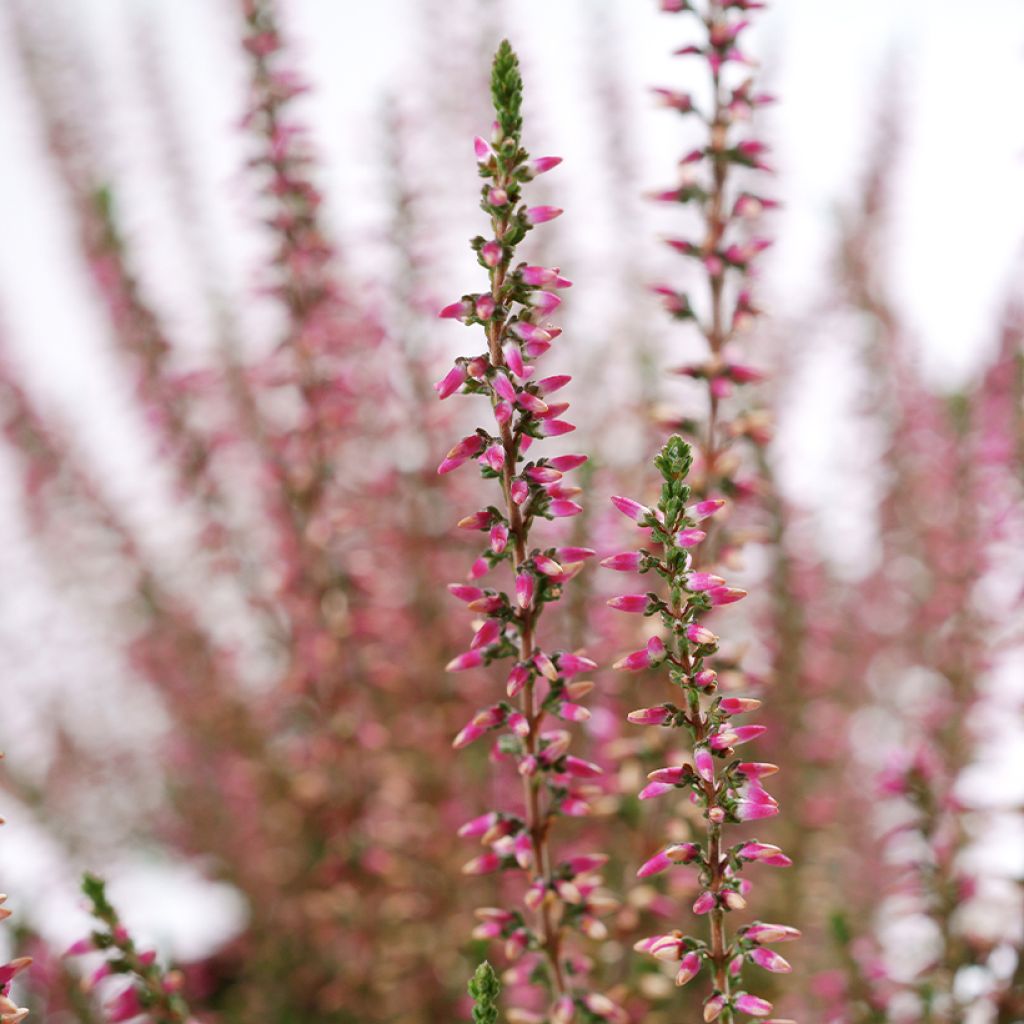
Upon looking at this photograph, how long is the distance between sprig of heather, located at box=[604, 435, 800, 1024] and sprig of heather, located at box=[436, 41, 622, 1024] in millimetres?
50

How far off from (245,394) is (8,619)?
0.73m

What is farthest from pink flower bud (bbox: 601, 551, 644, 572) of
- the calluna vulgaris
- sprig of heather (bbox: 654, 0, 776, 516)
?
sprig of heather (bbox: 654, 0, 776, 516)

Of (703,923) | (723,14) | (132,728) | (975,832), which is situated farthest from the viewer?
(132,728)

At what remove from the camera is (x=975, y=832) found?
1.59 m

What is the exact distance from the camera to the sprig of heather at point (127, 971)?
0.64 meters

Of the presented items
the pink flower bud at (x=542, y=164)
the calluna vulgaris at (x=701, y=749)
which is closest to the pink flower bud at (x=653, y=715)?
the calluna vulgaris at (x=701, y=749)

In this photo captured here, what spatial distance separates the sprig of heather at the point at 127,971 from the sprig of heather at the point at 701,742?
0.32 m

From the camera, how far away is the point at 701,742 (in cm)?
56

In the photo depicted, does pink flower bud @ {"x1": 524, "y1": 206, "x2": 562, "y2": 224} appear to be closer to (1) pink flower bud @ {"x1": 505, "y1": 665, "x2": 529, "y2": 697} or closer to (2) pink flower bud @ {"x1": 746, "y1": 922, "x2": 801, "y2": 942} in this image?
(1) pink flower bud @ {"x1": 505, "y1": 665, "x2": 529, "y2": 697}

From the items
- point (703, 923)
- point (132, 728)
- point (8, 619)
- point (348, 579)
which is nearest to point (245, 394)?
point (348, 579)

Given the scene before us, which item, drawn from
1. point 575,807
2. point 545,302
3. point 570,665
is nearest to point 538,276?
point 545,302

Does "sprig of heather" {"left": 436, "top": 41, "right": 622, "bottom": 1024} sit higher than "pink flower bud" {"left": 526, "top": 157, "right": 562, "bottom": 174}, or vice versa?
"pink flower bud" {"left": 526, "top": 157, "right": 562, "bottom": 174}

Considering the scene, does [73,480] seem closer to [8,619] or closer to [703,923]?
[8,619]

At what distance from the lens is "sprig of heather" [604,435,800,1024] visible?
21.5 inches
